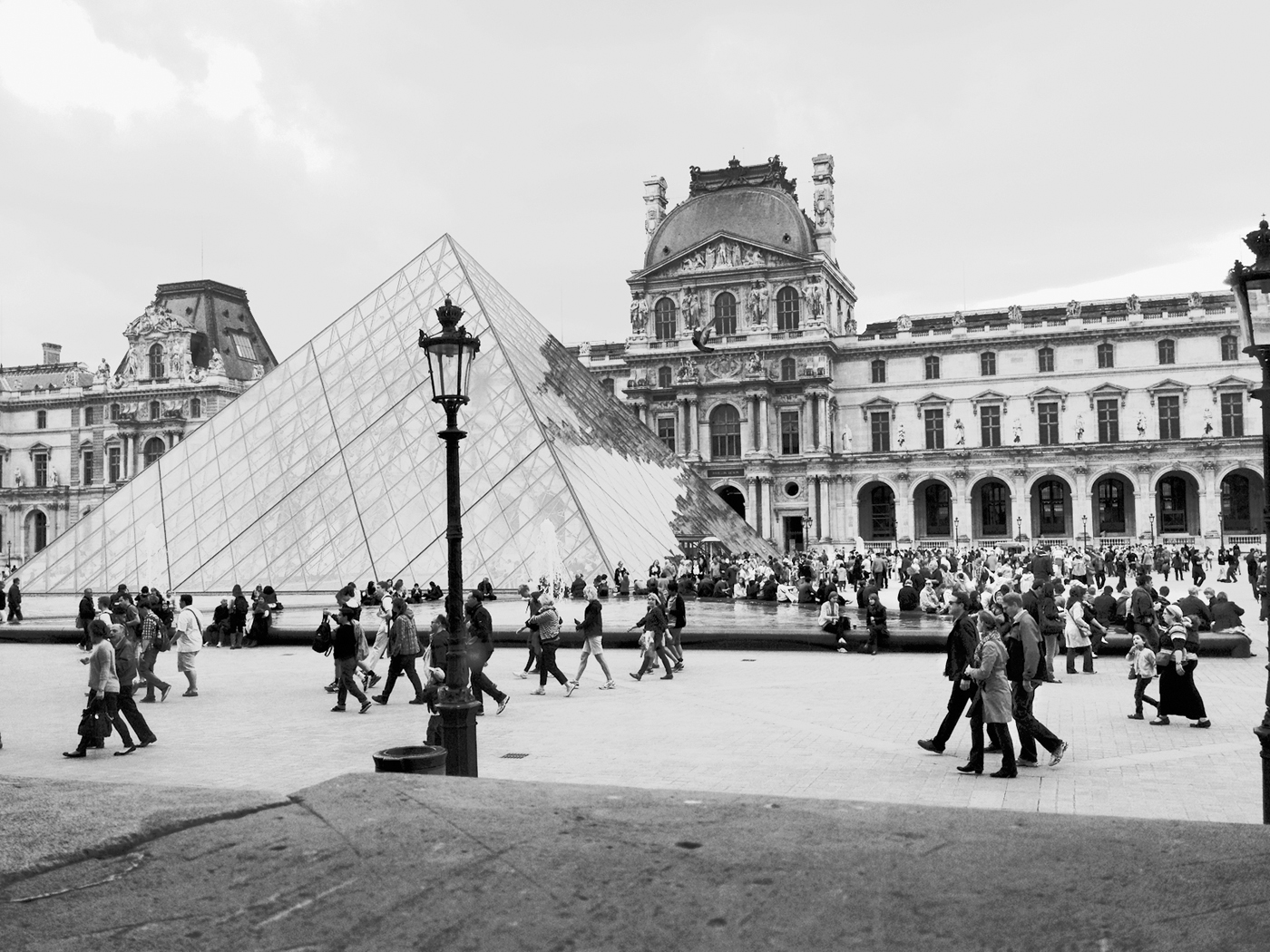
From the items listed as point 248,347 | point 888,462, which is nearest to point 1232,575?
point 888,462

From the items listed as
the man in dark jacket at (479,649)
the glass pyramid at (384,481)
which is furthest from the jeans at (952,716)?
the glass pyramid at (384,481)

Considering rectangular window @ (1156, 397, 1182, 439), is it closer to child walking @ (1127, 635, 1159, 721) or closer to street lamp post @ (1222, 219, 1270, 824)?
child walking @ (1127, 635, 1159, 721)

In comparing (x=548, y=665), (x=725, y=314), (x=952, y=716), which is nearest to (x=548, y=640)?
(x=548, y=665)

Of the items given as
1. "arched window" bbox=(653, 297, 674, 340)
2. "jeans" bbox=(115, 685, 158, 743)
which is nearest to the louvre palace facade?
"arched window" bbox=(653, 297, 674, 340)

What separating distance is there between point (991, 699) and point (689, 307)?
50.8 metres

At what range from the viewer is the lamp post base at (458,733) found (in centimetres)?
720

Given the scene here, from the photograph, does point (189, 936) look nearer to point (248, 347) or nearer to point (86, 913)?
point (86, 913)

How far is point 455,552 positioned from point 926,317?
5797cm

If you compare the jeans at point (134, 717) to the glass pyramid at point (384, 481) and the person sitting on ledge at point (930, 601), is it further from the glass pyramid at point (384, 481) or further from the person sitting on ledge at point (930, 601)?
the glass pyramid at point (384, 481)

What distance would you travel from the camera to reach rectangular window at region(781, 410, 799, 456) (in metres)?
56.8

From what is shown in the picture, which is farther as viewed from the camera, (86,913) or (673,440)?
(673,440)

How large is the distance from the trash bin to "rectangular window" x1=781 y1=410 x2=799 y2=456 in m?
50.8

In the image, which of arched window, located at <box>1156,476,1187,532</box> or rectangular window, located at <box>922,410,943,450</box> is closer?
arched window, located at <box>1156,476,1187,532</box>

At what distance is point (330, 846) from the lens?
3.38 meters
